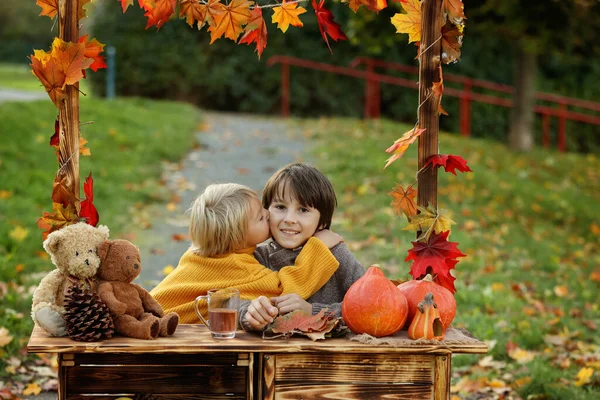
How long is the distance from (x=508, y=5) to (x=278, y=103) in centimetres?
641

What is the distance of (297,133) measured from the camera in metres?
12.2

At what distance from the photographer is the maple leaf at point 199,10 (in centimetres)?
271

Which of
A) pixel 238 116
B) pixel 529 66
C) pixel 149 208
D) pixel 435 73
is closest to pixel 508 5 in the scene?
pixel 529 66

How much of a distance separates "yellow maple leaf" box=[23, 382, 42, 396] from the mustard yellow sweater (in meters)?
1.30

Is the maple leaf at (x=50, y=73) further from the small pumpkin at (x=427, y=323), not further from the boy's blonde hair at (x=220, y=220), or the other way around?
the small pumpkin at (x=427, y=323)

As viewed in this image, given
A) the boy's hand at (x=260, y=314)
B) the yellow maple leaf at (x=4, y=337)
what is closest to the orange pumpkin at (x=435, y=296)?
the boy's hand at (x=260, y=314)

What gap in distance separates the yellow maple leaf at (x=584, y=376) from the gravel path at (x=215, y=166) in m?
3.01

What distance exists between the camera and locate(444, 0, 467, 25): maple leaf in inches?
104

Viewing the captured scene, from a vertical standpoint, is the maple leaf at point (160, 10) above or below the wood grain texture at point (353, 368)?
above

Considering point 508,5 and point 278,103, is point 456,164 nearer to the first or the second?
point 508,5

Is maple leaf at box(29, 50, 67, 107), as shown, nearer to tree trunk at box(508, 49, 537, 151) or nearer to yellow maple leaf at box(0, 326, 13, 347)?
yellow maple leaf at box(0, 326, 13, 347)

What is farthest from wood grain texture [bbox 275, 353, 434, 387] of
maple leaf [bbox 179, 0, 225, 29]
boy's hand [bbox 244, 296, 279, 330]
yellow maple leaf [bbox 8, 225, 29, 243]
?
yellow maple leaf [bbox 8, 225, 29, 243]

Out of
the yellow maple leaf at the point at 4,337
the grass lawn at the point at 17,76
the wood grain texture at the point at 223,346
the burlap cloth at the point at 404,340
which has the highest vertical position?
the grass lawn at the point at 17,76

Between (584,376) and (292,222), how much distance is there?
220 centimetres
